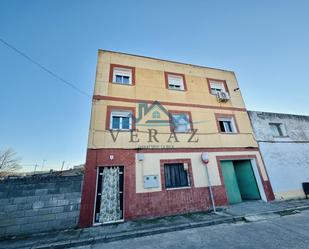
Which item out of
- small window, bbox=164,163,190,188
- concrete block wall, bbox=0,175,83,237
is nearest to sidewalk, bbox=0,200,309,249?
concrete block wall, bbox=0,175,83,237

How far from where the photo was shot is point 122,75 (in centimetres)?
915

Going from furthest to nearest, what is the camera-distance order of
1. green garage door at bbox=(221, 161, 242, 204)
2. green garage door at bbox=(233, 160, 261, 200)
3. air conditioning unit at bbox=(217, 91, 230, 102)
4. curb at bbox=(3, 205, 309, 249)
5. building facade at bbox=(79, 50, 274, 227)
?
air conditioning unit at bbox=(217, 91, 230, 102) < green garage door at bbox=(233, 160, 261, 200) < green garage door at bbox=(221, 161, 242, 204) < building facade at bbox=(79, 50, 274, 227) < curb at bbox=(3, 205, 309, 249)

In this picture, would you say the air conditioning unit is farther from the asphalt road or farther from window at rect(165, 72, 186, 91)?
the asphalt road

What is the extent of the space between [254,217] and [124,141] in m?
6.63

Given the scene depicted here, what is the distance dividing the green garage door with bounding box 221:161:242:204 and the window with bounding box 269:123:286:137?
4.95 m

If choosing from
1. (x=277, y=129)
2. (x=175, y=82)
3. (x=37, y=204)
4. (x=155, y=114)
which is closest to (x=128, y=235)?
(x=37, y=204)

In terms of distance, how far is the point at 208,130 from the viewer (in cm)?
895

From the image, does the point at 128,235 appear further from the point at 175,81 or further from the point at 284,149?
the point at 284,149

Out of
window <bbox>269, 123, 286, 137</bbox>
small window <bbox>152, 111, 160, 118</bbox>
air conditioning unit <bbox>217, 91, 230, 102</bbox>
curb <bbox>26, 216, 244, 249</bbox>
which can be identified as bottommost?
curb <bbox>26, 216, 244, 249</bbox>

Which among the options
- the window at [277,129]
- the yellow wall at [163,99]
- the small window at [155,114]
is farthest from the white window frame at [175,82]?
the window at [277,129]

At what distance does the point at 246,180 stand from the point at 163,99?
7553 millimetres

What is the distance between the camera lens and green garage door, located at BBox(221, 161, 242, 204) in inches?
321

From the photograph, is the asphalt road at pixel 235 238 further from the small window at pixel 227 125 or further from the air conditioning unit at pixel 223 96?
the air conditioning unit at pixel 223 96

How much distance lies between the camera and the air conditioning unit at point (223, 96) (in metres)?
10.1
